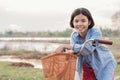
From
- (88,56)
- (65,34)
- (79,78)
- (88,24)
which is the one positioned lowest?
(65,34)

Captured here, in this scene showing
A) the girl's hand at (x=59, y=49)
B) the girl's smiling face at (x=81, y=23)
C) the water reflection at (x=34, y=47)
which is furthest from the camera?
the water reflection at (x=34, y=47)

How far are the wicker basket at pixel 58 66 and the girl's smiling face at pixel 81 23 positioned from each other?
251 mm

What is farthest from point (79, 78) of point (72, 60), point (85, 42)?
point (85, 42)

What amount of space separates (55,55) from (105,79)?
50 centimetres

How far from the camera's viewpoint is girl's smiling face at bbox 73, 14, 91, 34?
3238mm

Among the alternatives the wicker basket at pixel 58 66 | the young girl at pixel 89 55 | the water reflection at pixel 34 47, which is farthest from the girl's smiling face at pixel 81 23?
the water reflection at pixel 34 47

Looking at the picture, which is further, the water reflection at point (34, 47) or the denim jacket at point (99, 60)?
the water reflection at point (34, 47)

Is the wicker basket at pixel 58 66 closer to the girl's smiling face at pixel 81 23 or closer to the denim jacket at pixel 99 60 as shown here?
the denim jacket at pixel 99 60

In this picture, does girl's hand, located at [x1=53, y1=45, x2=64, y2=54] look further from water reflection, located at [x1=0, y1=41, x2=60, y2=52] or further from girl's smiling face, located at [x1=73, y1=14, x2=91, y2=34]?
water reflection, located at [x1=0, y1=41, x2=60, y2=52]

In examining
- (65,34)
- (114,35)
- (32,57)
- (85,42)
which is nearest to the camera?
(85,42)

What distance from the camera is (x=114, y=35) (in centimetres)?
5781

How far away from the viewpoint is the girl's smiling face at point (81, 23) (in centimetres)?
324

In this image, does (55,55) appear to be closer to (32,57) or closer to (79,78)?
(79,78)

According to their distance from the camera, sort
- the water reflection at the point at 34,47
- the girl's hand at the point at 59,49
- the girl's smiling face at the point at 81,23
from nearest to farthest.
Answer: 1. the girl's hand at the point at 59,49
2. the girl's smiling face at the point at 81,23
3. the water reflection at the point at 34,47
